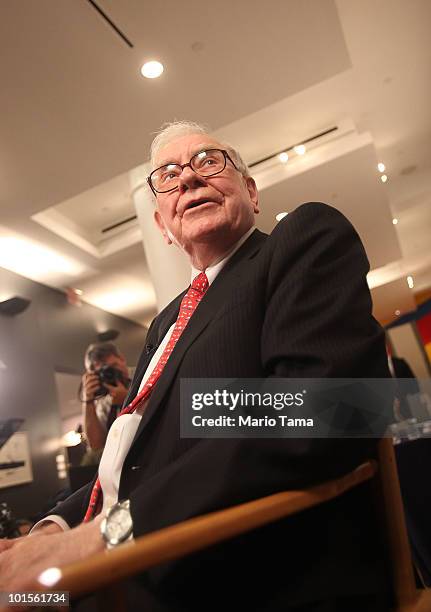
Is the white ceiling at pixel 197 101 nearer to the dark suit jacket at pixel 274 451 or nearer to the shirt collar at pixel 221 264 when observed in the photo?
the shirt collar at pixel 221 264

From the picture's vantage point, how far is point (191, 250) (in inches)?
45.9

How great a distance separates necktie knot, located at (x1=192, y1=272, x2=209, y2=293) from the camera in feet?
3.47

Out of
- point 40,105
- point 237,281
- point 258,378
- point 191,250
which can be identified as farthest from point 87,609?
point 40,105

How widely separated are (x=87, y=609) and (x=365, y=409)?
419mm

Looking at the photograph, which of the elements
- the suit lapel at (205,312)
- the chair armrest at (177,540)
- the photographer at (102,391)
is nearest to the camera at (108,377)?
the photographer at (102,391)

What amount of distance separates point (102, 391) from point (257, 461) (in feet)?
4.44

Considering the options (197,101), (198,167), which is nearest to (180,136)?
(198,167)

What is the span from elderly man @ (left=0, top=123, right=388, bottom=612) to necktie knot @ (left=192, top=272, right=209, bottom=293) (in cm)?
9

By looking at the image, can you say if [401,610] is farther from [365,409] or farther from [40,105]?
[40,105]

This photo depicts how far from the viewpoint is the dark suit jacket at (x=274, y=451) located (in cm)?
58

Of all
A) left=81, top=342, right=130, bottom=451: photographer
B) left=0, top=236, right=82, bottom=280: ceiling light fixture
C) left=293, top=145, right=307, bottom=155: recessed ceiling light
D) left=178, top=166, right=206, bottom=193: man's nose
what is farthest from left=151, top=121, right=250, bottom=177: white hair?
left=0, top=236, right=82, bottom=280: ceiling light fixture

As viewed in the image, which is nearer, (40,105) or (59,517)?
(59,517)

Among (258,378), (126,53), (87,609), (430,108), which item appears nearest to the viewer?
(87,609)

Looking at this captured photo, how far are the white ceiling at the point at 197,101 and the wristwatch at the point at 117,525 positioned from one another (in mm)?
708
